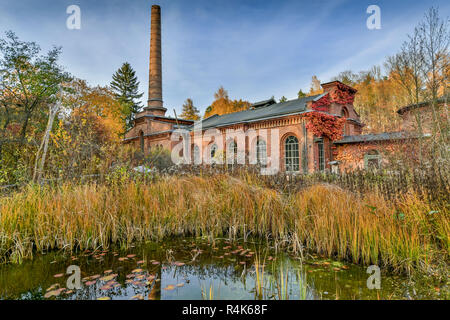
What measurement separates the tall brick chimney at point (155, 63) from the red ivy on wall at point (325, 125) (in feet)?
52.2

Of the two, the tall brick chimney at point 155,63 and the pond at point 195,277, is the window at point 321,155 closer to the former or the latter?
the pond at point 195,277

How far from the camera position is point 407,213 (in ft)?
10.0

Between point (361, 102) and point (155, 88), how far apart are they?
2411 cm

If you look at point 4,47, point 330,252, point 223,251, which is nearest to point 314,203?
point 330,252

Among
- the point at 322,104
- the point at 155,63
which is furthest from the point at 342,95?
the point at 155,63

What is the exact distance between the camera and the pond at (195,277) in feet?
7.30

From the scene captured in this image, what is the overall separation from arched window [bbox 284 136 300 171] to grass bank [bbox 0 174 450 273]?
1097cm

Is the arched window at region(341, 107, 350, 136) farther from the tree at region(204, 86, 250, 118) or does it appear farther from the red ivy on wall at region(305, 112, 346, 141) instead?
the tree at region(204, 86, 250, 118)

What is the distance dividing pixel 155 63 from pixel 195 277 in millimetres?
24729

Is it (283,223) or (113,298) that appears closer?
(113,298)

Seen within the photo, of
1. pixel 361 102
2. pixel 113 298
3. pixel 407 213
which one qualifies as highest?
pixel 361 102

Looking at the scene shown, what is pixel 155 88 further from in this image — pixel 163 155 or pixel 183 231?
pixel 183 231

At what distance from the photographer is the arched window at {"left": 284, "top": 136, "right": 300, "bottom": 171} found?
49.0 feet
